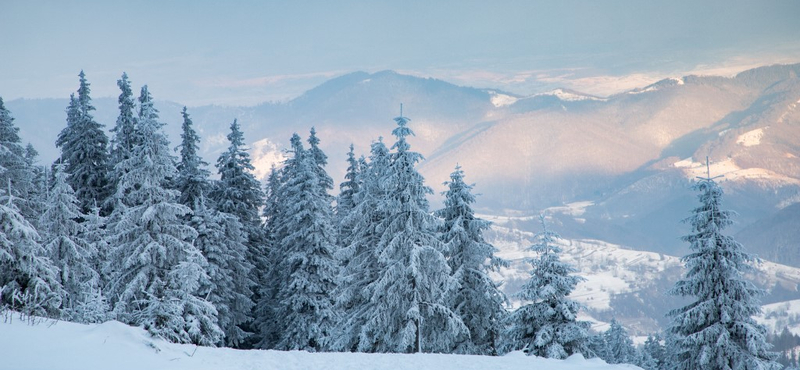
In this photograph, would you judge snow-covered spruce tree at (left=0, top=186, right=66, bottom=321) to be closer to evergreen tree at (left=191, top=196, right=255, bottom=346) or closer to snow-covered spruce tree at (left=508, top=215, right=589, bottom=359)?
evergreen tree at (left=191, top=196, right=255, bottom=346)

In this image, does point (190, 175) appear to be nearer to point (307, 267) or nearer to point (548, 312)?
point (307, 267)

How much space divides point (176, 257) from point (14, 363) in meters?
13.1

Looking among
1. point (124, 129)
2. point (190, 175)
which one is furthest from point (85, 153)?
point (190, 175)

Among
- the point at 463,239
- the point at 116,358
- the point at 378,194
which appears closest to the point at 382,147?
the point at 378,194

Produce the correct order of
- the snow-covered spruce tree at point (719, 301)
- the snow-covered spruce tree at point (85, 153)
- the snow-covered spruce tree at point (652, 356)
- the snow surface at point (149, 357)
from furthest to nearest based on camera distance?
the snow-covered spruce tree at point (652, 356) → the snow-covered spruce tree at point (85, 153) → the snow-covered spruce tree at point (719, 301) → the snow surface at point (149, 357)

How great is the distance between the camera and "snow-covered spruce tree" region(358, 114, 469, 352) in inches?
894

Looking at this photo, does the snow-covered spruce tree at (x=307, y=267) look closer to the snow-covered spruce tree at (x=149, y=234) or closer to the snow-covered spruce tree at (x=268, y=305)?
the snow-covered spruce tree at (x=268, y=305)

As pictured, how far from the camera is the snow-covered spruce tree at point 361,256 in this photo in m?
25.0

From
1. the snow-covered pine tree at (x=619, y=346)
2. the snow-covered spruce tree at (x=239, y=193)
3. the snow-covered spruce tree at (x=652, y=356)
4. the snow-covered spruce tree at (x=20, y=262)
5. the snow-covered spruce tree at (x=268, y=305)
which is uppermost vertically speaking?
the snow-covered spruce tree at (x=239, y=193)

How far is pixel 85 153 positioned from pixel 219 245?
30.4ft

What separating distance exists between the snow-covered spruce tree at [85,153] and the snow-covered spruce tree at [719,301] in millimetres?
28086

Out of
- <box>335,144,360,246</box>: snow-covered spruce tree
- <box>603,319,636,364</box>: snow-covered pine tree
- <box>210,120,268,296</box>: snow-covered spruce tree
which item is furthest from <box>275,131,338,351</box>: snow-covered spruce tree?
<box>603,319,636,364</box>: snow-covered pine tree

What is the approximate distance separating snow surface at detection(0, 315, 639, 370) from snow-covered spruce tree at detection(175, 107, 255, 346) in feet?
46.0

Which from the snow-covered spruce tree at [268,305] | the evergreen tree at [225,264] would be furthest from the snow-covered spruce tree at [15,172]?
the snow-covered spruce tree at [268,305]
